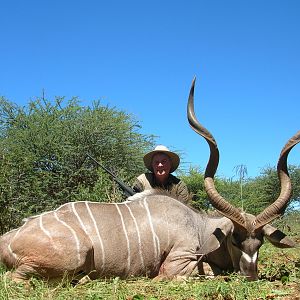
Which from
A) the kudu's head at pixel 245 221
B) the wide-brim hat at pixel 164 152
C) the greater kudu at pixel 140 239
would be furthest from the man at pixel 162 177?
the kudu's head at pixel 245 221

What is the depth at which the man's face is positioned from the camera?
15.9 feet

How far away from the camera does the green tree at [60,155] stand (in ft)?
21.3

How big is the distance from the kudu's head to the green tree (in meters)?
2.45

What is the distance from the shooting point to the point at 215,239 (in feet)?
12.6

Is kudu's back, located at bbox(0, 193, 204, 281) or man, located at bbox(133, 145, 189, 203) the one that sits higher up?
man, located at bbox(133, 145, 189, 203)

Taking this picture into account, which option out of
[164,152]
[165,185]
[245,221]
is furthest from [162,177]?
[245,221]

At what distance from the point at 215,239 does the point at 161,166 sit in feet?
3.89

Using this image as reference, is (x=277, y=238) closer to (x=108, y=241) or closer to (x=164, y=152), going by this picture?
(x=108, y=241)

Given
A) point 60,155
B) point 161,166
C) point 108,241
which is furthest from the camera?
point 60,155

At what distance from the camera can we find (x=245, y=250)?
3.66 m

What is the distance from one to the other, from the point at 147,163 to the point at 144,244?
1464 millimetres

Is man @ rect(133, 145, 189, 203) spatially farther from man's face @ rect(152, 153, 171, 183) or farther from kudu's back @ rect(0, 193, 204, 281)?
kudu's back @ rect(0, 193, 204, 281)

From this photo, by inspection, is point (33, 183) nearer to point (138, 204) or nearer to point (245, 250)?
point (138, 204)

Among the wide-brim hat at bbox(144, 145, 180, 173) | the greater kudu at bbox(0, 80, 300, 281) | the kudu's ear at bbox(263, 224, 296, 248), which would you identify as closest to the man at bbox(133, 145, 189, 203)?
the wide-brim hat at bbox(144, 145, 180, 173)
